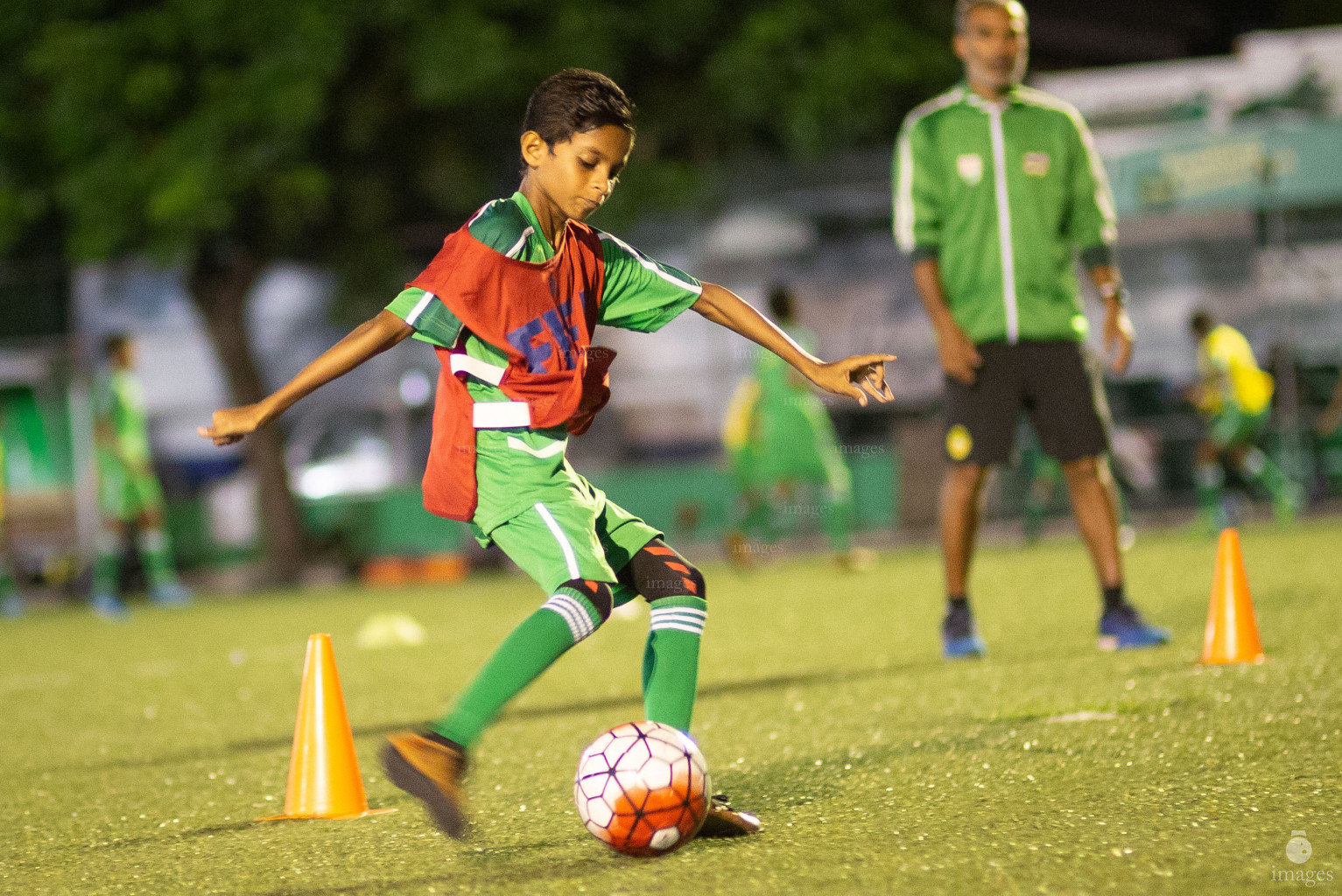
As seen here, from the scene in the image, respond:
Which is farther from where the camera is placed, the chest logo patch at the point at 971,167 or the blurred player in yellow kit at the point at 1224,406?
the blurred player in yellow kit at the point at 1224,406

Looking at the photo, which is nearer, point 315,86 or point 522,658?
point 522,658

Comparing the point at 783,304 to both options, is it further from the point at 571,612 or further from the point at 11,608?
the point at 571,612

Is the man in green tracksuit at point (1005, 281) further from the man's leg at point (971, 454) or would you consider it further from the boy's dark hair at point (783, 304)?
the boy's dark hair at point (783, 304)

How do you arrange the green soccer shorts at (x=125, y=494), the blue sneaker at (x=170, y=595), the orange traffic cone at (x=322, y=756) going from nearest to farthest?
the orange traffic cone at (x=322, y=756)
the green soccer shorts at (x=125, y=494)
the blue sneaker at (x=170, y=595)

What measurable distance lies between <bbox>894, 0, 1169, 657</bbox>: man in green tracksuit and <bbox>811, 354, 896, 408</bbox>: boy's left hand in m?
2.63

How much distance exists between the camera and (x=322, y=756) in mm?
4020

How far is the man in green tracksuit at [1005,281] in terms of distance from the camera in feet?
20.1

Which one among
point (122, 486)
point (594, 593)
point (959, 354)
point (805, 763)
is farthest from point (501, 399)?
point (122, 486)

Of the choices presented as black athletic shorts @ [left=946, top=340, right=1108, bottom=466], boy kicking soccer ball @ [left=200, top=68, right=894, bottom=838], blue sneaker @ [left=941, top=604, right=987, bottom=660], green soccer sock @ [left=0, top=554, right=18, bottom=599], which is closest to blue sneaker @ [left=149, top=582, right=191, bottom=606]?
green soccer sock @ [left=0, top=554, right=18, bottom=599]

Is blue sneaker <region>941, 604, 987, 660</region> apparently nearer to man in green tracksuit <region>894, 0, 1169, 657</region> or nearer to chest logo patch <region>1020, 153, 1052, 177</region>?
man in green tracksuit <region>894, 0, 1169, 657</region>

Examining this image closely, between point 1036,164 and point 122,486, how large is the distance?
989 cm

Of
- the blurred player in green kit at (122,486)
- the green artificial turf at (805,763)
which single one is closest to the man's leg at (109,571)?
the blurred player in green kit at (122,486)

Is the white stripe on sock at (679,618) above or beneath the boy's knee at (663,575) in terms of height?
beneath

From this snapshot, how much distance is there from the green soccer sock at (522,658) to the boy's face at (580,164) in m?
0.85
